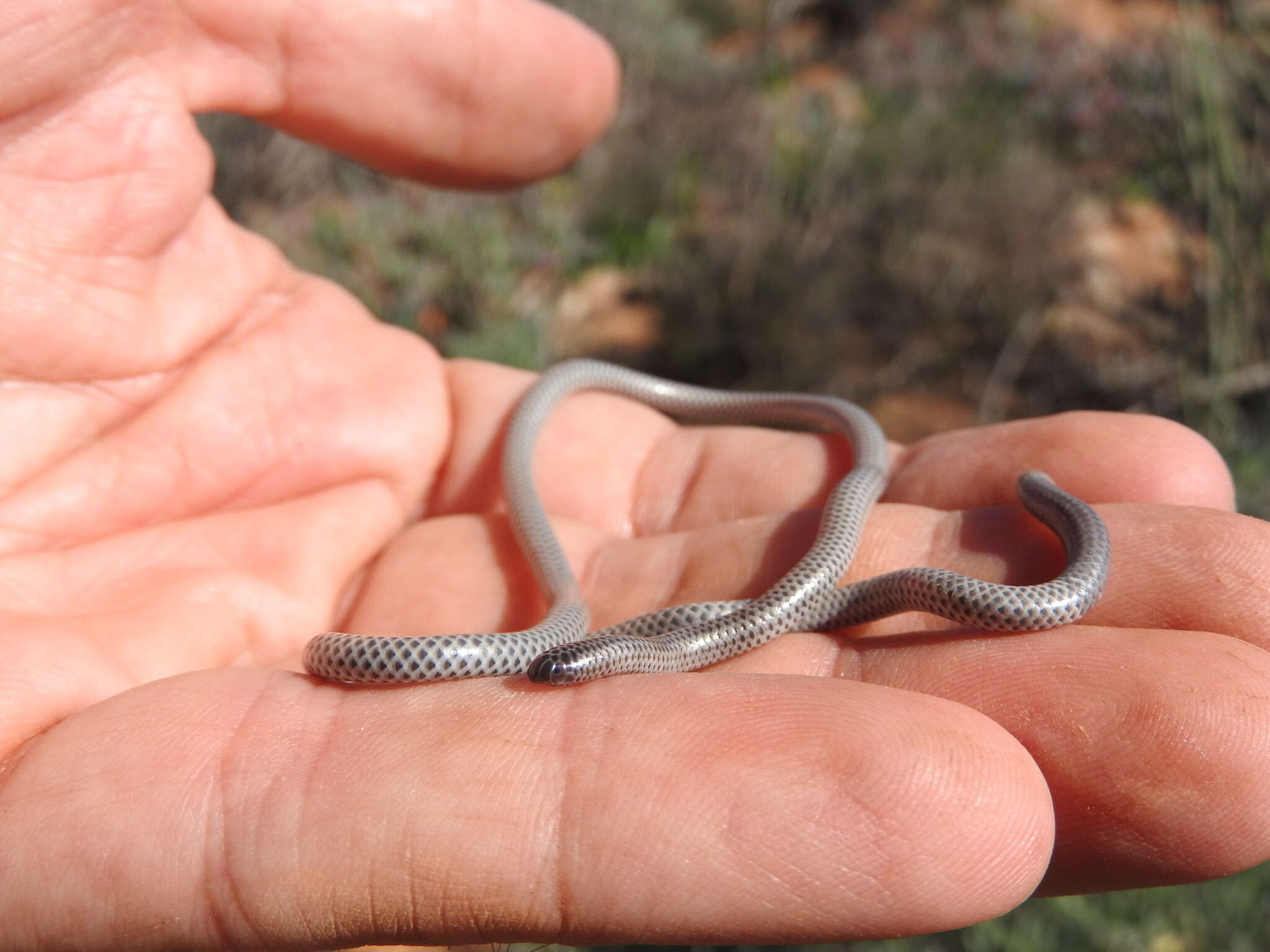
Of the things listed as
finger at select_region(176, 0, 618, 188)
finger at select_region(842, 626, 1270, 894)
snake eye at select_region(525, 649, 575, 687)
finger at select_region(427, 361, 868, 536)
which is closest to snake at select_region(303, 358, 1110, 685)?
snake eye at select_region(525, 649, 575, 687)

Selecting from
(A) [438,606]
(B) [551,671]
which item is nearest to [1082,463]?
(B) [551,671]

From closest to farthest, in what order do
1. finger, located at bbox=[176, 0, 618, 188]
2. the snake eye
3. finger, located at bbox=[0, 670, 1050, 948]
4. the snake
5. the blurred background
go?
finger, located at bbox=[0, 670, 1050, 948], the snake eye, the snake, finger, located at bbox=[176, 0, 618, 188], the blurred background

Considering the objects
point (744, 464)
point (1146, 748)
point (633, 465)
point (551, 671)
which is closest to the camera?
point (1146, 748)

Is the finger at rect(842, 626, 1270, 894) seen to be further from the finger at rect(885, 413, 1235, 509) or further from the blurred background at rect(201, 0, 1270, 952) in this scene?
the blurred background at rect(201, 0, 1270, 952)

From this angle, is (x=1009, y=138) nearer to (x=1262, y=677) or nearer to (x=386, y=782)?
(x=1262, y=677)

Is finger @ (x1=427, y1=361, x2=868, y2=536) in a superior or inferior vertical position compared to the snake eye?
inferior

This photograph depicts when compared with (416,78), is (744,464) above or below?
below

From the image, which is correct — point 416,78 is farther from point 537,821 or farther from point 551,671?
point 537,821

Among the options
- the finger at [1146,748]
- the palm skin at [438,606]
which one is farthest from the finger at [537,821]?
the finger at [1146,748]
